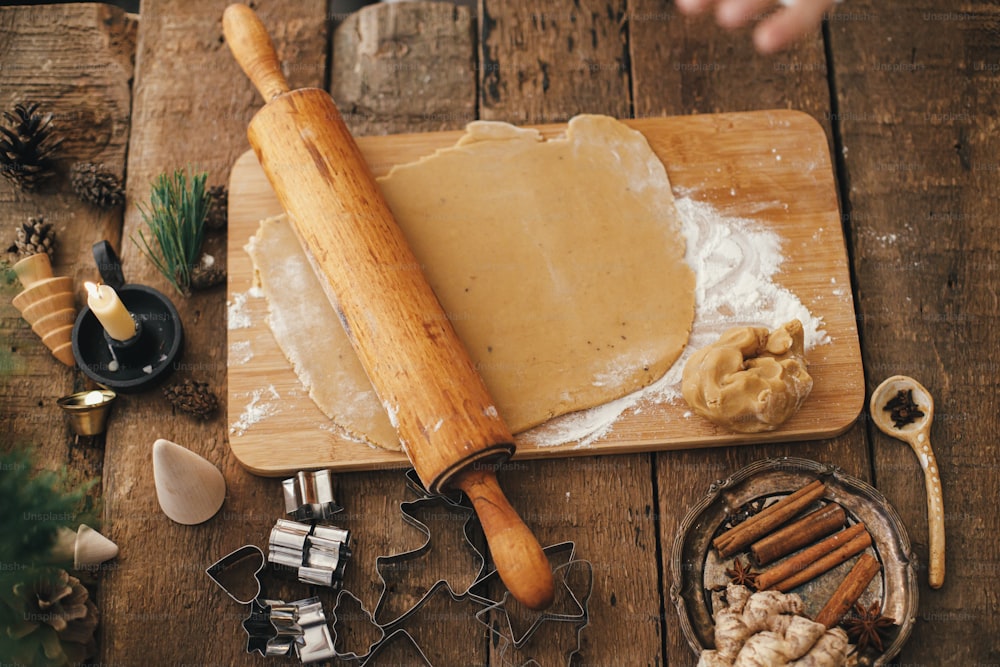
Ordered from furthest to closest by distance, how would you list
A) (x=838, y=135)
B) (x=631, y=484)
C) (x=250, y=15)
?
(x=838, y=135) < (x=250, y=15) < (x=631, y=484)

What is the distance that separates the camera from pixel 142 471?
1.75 m

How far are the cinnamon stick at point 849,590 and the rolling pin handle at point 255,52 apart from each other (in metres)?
1.56

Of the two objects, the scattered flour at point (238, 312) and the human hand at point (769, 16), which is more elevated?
the human hand at point (769, 16)

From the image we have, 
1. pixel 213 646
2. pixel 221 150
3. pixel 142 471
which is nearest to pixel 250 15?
pixel 221 150

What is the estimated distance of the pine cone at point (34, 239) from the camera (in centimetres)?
188

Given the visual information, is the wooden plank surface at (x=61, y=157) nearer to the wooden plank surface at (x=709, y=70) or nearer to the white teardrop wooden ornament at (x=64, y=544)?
the white teardrop wooden ornament at (x=64, y=544)

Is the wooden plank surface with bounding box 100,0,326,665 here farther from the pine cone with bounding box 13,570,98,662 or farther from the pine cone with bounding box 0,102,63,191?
the pine cone with bounding box 0,102,63,191

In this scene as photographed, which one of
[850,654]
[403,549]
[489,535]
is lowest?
[850,654]

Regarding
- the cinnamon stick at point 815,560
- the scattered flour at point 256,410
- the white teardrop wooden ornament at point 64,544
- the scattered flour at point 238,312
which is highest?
the scattered flour at point 238,312

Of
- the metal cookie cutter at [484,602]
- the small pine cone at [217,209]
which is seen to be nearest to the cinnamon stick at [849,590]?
the metal cookie cutter at [484,602]

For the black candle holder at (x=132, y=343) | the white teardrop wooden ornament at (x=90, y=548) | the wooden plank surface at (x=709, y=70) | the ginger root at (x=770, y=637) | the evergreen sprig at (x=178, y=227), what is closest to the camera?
the ginger root at (x=770, y=637)

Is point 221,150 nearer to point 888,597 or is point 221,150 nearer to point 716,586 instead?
point 716,586

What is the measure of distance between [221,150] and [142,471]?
791 millimetres

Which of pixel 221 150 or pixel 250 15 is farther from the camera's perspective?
pixel 221 150
